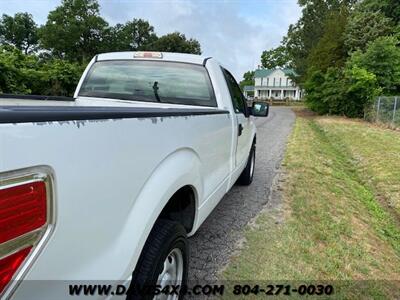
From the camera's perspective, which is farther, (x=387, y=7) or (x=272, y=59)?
(x=272, y=59)

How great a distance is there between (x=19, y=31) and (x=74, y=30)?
667 inches

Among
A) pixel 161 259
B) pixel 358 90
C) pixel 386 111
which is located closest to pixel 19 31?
pixel 358 90

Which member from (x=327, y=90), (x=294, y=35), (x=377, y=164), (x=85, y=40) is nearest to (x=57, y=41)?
(x=85, y=40)

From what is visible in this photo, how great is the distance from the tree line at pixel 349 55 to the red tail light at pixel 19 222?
80.8 feet

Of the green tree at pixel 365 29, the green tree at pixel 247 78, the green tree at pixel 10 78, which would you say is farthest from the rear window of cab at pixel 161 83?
the green tree at pixel 247 78

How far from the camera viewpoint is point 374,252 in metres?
3.96

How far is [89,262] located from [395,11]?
37137 millimetres

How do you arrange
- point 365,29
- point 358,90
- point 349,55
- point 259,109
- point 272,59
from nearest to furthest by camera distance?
point 259,109 < point 358,90 < point 365,29 < point 349,55 < point 272,59

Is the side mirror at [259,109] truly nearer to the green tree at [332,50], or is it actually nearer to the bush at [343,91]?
the bush at [343,91]

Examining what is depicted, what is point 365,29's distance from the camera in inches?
1185

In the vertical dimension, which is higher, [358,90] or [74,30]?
[74,30]

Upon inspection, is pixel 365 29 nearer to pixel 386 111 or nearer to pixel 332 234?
pixel 386 111

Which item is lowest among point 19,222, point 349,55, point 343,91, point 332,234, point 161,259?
point 332,234

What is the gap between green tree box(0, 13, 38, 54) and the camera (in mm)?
66000
